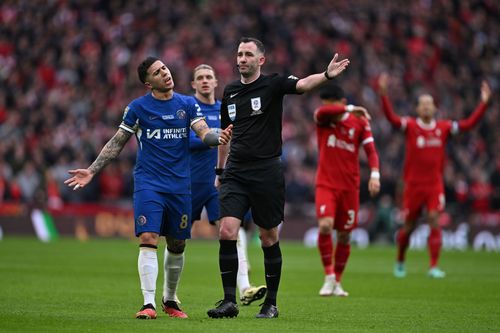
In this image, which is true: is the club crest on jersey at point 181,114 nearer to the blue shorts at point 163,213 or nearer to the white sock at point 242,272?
the blue shorts at point 163,213

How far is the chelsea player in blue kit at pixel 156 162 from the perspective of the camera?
10.7 metres

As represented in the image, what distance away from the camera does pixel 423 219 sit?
1167 inches

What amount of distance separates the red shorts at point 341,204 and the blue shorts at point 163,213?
3.99 meters

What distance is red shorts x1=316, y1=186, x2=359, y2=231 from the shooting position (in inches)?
582

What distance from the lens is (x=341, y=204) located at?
1488 centimetres

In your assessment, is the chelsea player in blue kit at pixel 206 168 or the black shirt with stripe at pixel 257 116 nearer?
the black shirt with stripe at pixel 257 116

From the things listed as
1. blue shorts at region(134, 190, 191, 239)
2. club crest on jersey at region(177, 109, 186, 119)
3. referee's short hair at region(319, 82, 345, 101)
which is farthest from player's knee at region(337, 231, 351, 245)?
club crest on jersey at region(177, 109, 186, 119)

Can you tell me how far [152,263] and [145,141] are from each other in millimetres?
1239

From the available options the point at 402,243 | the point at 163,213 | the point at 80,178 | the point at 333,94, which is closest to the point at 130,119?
the point at 80,178

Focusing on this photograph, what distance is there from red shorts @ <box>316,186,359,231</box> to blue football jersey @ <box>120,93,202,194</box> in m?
4.11

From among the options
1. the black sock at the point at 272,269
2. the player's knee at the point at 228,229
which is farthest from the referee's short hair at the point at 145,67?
the black sock at the point at 272,269

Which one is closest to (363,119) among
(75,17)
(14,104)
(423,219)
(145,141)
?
(145,141)

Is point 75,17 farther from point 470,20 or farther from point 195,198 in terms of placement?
point 195,198

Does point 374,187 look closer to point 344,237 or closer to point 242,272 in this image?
point 344,237
